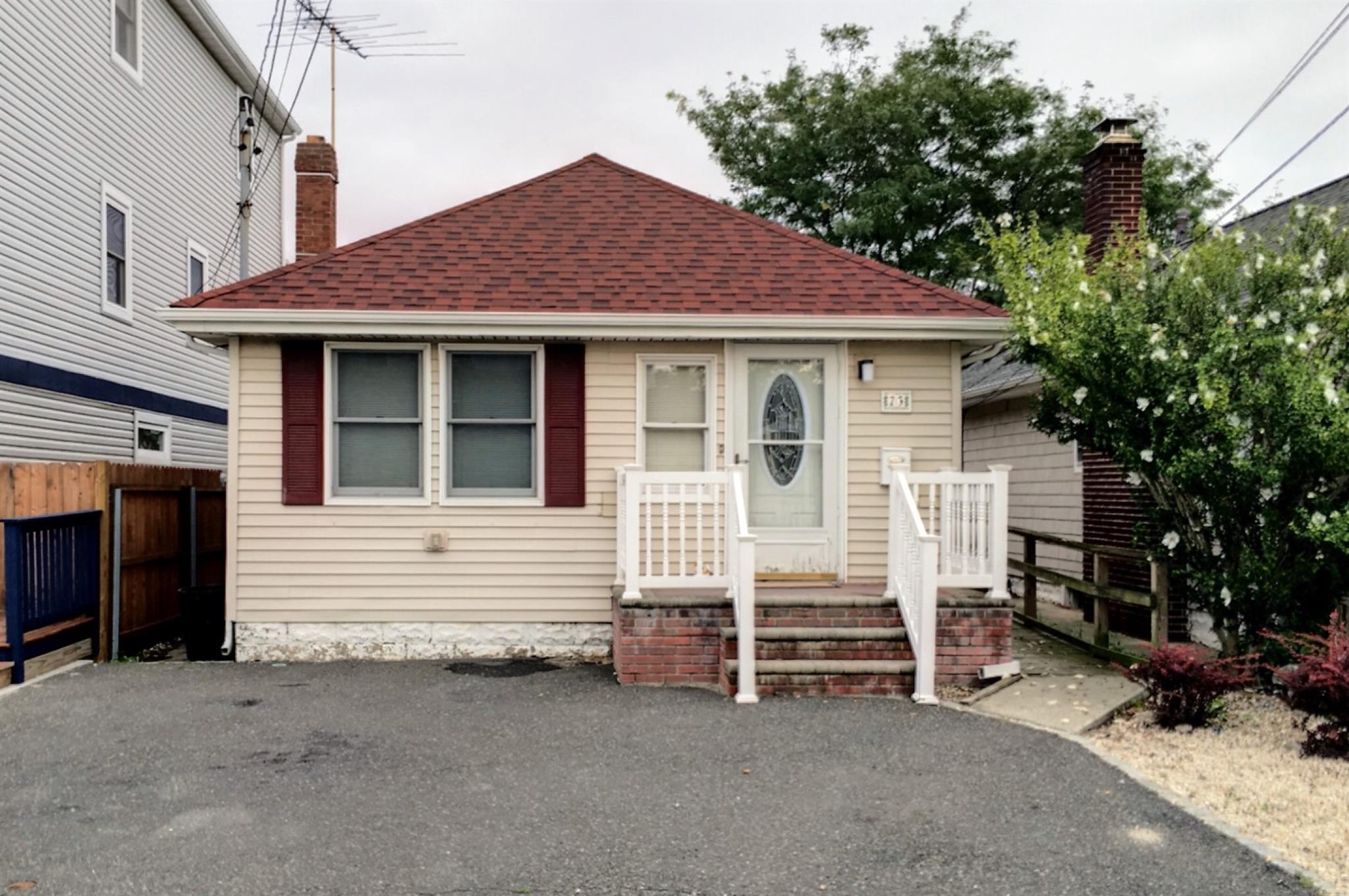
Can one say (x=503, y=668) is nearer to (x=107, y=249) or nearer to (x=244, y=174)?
(x=107, y=249)

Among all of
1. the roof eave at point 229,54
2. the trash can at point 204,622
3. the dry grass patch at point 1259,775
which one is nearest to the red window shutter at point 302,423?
the trash can at point 204,622

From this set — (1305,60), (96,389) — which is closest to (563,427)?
(96,389)

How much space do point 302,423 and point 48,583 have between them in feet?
7.28

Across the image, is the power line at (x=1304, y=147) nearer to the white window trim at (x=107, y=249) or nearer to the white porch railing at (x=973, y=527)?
the white porch railing at (x=973, y=527)

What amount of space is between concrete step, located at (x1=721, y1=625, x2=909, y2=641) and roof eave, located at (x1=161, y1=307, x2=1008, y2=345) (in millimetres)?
2523

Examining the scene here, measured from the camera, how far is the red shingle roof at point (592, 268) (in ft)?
27.2

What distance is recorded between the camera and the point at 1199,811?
4.61 metres

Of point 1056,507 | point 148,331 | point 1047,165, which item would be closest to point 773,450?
point 1056,507

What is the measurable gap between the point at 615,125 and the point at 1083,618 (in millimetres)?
28616

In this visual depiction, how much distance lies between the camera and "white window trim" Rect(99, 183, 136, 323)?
12375mm

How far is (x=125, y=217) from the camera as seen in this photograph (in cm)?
1319

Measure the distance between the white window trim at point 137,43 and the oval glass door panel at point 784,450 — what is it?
10.1 meters

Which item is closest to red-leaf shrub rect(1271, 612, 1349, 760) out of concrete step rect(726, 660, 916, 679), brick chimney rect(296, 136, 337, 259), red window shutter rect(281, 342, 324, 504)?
concrete step rect(726, 660, 916, 679)

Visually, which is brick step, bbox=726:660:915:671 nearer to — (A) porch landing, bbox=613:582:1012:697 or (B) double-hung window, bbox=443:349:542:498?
(A) porch landing, bbox=613:582:1012:697
